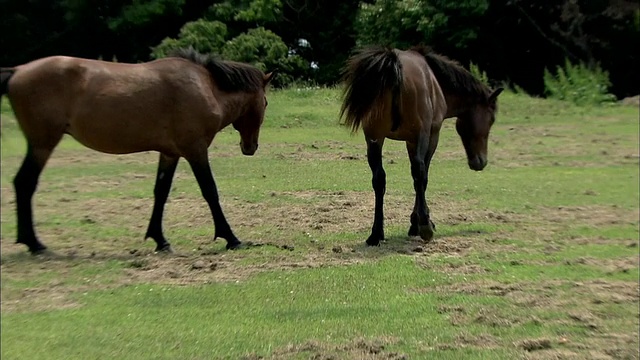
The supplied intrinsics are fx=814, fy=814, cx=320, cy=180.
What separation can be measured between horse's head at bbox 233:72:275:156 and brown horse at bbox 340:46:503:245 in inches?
25.5

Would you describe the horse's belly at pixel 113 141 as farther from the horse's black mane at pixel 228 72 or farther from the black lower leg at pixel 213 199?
the horse's black mane at pixel 228 72

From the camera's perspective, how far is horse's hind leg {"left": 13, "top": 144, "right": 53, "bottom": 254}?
11.4 feet

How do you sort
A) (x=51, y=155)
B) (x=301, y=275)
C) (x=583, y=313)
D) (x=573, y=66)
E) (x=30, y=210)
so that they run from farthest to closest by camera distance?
1. (x=573, y=66)
2. (x=301, y=275)
3. (x=583, y=313)
4. (x=51, y=155)
5. (x=30, y=210)

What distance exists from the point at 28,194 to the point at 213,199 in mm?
2619

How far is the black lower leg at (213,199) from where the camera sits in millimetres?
6148

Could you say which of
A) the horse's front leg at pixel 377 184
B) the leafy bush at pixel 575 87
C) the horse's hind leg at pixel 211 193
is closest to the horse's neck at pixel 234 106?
the horse's hind leg at pixel 211 193

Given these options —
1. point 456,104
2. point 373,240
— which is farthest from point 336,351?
point 456,104

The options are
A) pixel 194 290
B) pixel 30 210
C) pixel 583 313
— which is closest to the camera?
pixel 30 210

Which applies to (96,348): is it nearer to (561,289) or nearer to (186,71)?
(186,71)

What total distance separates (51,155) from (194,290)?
107 cm

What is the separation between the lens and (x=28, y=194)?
367 cm

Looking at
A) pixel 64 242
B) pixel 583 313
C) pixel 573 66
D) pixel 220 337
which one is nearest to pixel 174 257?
pixel 64 242

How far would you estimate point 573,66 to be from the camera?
19.0 metres

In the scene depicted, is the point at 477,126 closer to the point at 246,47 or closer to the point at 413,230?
the point at 413,230
